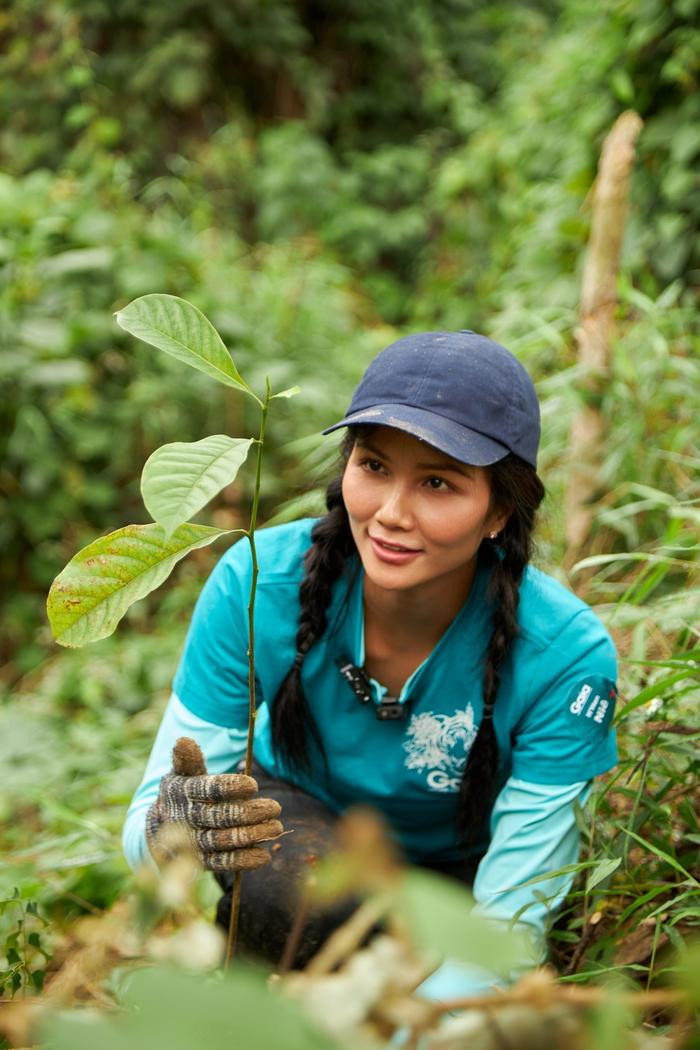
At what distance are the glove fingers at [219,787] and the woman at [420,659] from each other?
0.17 metres

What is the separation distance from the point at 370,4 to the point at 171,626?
20.1 feet

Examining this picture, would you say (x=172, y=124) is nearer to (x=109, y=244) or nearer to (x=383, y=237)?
(x=383, y=237)

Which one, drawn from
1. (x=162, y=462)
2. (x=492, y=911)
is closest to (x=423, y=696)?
(x=492, y=911)

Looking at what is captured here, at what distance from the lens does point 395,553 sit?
1320 millimetres

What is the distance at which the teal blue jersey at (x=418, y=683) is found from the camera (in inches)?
57.6

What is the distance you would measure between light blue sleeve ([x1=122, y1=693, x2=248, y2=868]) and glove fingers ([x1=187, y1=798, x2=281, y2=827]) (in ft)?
1.08

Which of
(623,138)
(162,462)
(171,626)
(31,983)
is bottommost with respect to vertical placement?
(31,983)

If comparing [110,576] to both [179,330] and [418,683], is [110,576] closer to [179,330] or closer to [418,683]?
[179,330]

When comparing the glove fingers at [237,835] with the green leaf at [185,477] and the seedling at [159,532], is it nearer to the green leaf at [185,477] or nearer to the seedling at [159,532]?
the seedling at [159,532]

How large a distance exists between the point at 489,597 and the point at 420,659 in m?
0.15

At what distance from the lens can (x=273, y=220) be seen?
282 inches

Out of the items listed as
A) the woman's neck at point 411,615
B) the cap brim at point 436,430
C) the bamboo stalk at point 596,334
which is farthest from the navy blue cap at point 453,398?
the bamboo stalk at point 596,334

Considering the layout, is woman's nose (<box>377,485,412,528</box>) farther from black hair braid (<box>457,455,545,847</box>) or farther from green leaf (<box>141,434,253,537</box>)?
green leaf (<box>141,434,253,537</box>)

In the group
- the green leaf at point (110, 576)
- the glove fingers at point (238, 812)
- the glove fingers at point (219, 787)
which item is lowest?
the glove fingers at point (238, 812)
